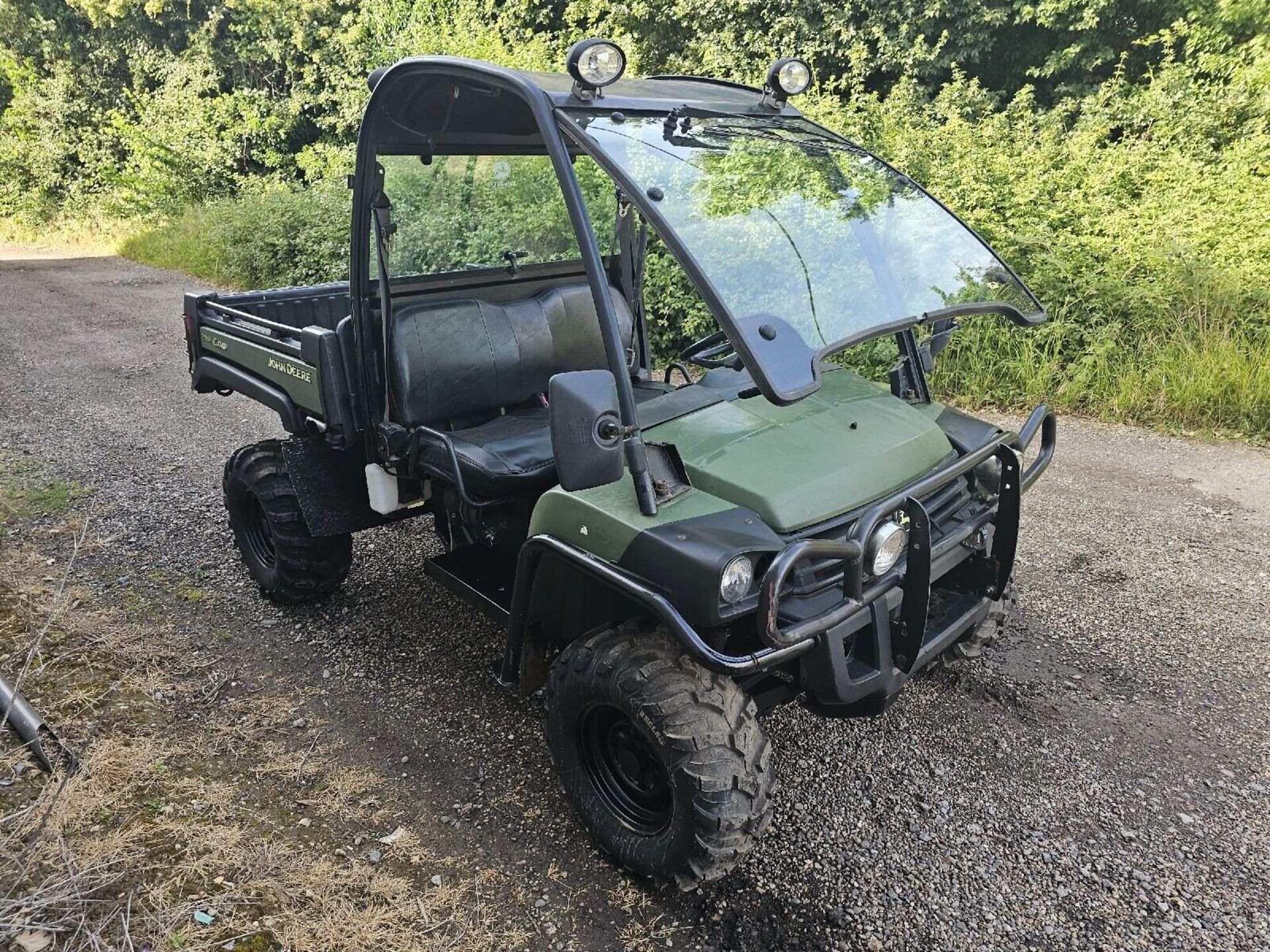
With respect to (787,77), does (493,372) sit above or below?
below

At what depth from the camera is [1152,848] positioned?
8.59 feet

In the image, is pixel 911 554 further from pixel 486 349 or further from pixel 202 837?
pixel 202 837

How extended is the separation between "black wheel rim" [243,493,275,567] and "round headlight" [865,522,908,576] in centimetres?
284

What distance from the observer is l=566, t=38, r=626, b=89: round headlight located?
248 cm

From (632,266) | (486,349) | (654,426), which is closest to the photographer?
(654,426)

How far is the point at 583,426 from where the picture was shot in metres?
2.14

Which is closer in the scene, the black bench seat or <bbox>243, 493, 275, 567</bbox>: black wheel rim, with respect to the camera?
the black bench seat

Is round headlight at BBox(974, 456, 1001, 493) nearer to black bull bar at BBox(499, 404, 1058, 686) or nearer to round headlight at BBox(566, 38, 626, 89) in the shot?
black bull bar at BBox(499, 404, 1058, 686)

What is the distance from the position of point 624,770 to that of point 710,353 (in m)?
1.53

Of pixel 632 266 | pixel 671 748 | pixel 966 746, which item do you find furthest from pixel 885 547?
pixel 632 266

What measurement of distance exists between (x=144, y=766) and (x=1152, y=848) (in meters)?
3.13

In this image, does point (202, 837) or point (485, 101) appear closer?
point (202, 837)

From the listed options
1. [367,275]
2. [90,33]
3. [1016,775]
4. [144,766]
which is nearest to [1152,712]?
[1016,775]

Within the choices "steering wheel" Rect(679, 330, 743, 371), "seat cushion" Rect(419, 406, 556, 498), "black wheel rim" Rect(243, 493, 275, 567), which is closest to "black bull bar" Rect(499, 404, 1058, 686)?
"seat cushion" Rect(419, 406, 556, 498)
